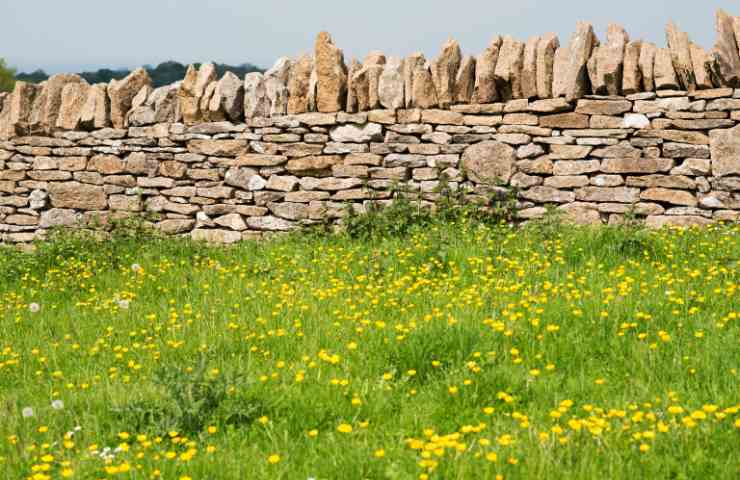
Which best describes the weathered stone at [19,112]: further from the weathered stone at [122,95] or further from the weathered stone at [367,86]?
the weathered stone at [367,86]

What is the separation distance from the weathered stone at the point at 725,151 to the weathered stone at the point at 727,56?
49 cm

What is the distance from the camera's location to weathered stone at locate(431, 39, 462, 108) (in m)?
8.85

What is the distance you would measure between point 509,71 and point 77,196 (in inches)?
222

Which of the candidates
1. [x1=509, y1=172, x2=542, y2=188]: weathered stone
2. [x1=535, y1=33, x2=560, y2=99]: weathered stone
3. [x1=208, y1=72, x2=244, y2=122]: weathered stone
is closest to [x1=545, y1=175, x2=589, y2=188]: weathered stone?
[x1=509, y1=172, x2=542, y2=188]: weathered stone

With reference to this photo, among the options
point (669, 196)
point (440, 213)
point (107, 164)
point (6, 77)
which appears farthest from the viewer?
point (6, 77)

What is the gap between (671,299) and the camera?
5.48 metres

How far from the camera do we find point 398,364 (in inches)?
190

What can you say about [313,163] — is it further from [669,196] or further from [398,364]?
[398,364]

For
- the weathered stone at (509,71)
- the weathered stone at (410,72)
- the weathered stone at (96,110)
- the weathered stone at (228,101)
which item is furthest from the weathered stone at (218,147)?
the weathered stone at (509,71)

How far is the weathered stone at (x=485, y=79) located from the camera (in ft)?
28.6

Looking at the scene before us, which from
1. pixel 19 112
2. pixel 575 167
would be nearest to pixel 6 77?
pixel 19 112

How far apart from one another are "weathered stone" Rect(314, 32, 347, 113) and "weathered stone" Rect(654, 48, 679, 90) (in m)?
3.45

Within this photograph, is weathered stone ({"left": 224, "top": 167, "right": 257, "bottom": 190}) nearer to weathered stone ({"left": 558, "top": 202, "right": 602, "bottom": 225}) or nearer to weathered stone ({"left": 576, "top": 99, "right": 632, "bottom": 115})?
weathered stone ({"left": 558, "top": 202, "right": 602, "bottom": 225})

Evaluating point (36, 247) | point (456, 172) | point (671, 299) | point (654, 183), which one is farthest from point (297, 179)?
point (671, 299)
